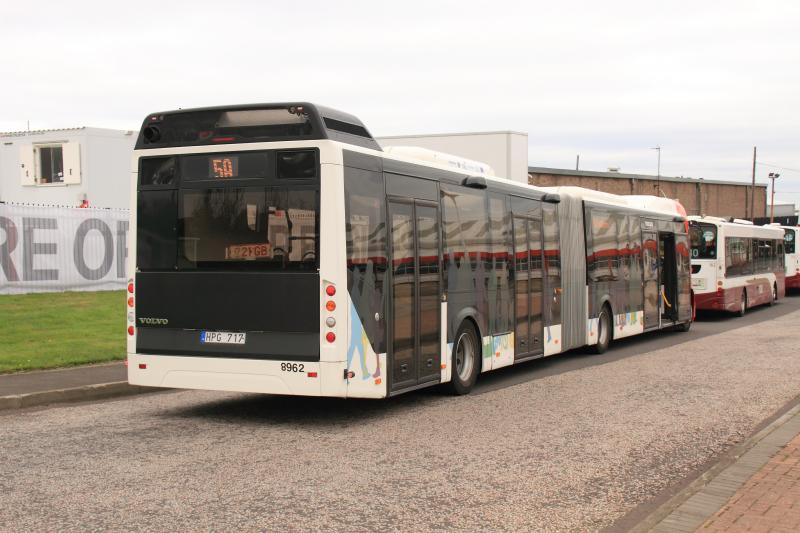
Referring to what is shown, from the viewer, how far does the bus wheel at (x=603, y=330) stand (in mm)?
18516

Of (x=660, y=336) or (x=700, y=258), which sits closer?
(x=660, y=336)

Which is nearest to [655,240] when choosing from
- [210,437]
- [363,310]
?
[363,310]

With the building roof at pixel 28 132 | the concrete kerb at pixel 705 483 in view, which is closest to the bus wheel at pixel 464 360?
the concrete kerb at pixel 705 483

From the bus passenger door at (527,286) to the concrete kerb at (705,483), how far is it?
4889 mm

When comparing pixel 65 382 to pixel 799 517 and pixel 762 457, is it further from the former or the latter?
pixel 799 517

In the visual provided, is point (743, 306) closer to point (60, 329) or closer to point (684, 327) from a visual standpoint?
point (684, 327)

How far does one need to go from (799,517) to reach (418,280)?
5.72 m

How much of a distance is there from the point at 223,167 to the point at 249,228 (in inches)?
28.6

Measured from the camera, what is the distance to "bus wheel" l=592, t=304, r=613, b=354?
60.7ft

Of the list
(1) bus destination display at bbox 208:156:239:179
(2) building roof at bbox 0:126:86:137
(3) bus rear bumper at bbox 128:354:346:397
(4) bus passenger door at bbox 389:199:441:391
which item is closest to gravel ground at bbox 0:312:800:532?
(3) bus rear bumper at bbox 128:354:346:397

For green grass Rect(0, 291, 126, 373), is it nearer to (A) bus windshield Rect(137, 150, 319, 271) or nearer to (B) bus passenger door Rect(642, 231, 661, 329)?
(A) bus windshield Rect(137, 150, 319, 271)

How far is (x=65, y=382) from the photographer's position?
40.3ft

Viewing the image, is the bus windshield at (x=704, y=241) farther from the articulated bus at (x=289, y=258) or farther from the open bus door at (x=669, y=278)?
the articulated bus at (x=289, y=258)

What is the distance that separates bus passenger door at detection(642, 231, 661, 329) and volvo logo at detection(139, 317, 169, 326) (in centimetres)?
1327
